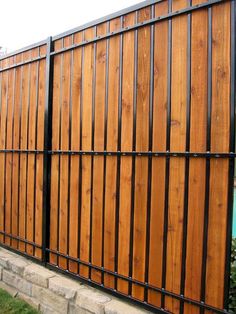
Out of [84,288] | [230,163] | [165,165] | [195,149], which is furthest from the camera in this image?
[84,288]

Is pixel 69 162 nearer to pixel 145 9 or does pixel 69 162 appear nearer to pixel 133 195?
pixel 133 195

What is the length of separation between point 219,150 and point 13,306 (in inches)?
102

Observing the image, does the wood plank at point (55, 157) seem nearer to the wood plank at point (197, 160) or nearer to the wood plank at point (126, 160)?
the wood plank at point (126, 160)

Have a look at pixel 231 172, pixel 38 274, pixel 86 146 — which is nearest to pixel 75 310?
pixel 38 274

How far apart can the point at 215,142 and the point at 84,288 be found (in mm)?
1776

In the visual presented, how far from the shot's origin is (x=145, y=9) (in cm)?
299

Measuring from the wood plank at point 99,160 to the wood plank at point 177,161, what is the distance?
74cm

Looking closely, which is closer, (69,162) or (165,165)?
(165,165)

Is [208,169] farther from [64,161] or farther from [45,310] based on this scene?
[45,310]

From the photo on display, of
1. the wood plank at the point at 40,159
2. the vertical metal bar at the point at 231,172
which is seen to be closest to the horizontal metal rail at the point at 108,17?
the wood plank at the point at 40,159

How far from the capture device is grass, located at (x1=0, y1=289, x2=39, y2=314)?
12.1ft

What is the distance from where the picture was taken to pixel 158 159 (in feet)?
9.28

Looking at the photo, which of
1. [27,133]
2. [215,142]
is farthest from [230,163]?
[27,133]

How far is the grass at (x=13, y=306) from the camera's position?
3.69 m
